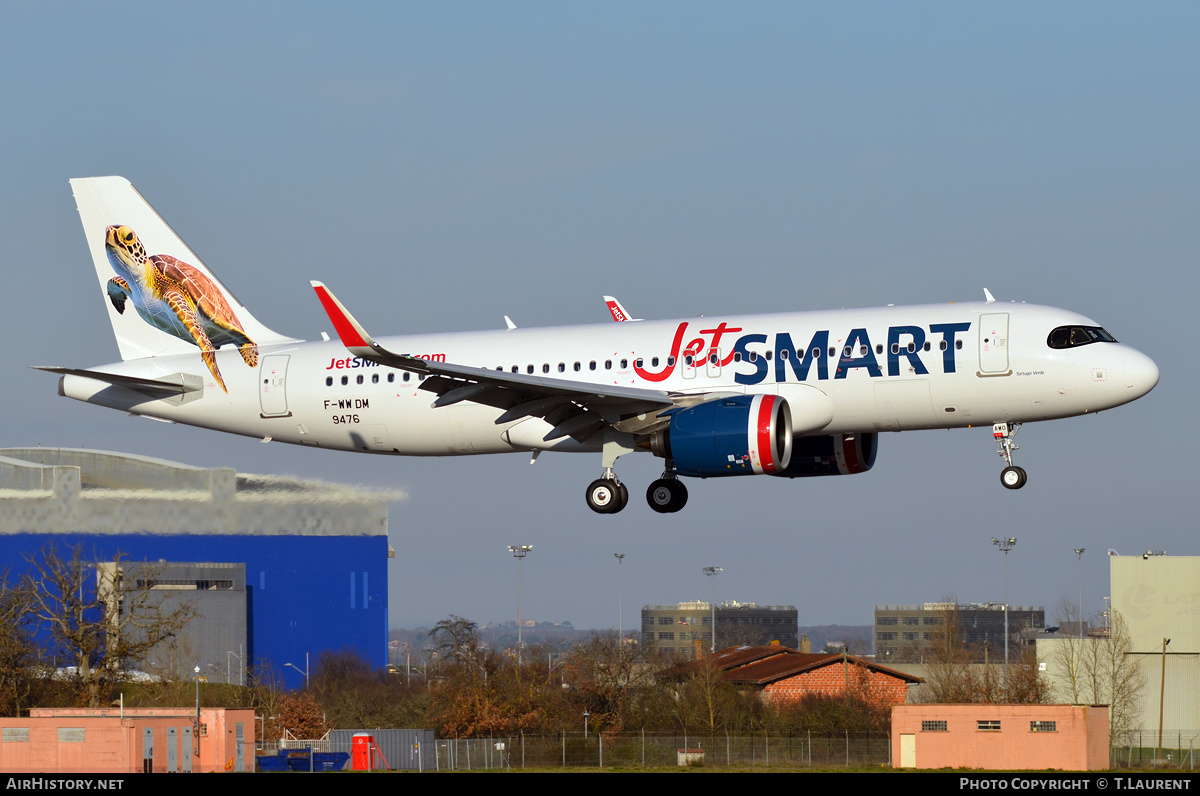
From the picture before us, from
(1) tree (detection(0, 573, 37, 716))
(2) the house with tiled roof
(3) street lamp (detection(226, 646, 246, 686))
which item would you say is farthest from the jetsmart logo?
(3) street lamp (detection(226, 646, 246, 686))

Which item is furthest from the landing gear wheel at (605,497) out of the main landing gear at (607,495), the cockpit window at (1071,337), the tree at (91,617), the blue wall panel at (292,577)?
the blue wall panel at (292,577)

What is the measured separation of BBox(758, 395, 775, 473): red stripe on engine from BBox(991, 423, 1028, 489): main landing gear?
559 cm

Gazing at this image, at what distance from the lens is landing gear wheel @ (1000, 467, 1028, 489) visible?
35875 mm

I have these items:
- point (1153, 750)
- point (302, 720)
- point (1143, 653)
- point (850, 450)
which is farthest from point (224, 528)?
point (1143, 653)

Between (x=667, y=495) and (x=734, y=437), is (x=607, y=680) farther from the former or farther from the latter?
(x=734, y=437)

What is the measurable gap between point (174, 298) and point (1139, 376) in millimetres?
25817

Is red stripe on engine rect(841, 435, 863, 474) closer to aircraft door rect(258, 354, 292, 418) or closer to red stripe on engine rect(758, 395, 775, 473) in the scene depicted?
red stripe on engine rect(758, 395, 775, 473)

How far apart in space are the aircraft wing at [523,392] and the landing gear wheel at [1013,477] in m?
7.64

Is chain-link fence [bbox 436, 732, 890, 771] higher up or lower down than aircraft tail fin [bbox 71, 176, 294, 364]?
lower down

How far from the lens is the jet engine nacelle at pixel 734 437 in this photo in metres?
34.2

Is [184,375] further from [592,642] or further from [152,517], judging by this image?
[592,642]

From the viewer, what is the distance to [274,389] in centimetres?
4047

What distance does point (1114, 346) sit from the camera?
34.6 metres

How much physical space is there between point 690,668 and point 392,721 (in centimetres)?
1500
